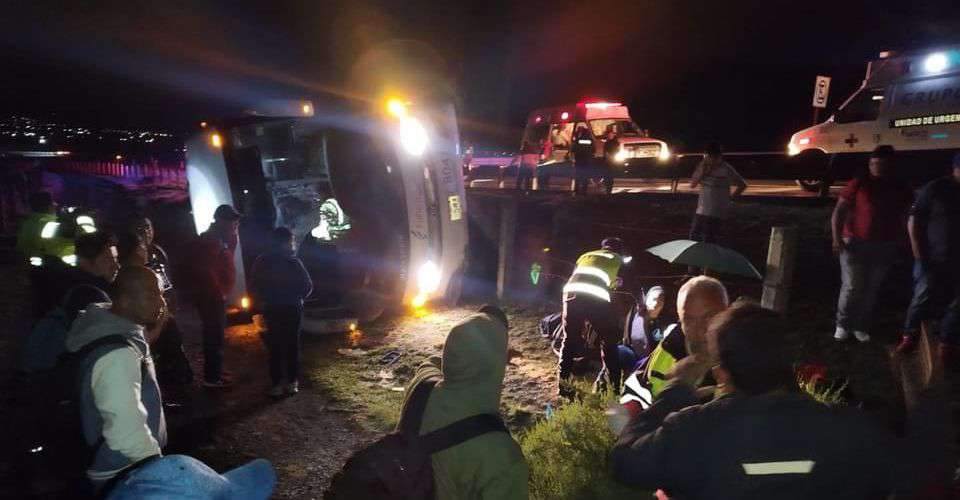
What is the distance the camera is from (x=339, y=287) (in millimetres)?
8695

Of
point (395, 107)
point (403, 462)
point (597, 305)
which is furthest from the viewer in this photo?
point (395, 107)

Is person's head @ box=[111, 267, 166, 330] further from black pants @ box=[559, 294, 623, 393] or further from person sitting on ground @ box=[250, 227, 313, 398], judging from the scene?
black pants @ box=[559, 294, 623, 393]

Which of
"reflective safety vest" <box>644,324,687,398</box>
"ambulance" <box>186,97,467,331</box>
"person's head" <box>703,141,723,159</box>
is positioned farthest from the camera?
"ambulance" <box>186,97,467,331</box>

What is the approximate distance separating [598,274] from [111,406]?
375 centimetres

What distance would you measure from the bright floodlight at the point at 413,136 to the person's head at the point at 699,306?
4719 millimetres

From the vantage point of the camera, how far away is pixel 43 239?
5.89m

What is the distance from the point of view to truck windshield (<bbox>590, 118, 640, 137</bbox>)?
15023mm

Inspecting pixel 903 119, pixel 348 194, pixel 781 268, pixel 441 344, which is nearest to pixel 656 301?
pixel 781 268

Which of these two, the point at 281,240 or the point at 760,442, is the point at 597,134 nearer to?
the point at 281,240

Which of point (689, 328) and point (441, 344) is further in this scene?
point (441, 344)

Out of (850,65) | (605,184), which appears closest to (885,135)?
(605,184)

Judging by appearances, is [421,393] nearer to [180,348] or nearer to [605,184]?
[180,348]

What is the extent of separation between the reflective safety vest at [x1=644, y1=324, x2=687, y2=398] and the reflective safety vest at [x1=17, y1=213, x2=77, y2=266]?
224 inches

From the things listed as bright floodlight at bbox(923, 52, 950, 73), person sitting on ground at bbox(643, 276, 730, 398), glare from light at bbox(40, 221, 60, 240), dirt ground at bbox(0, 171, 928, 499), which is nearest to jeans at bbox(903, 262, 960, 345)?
dirt ground at bbox(0, 171, 928, 499)
